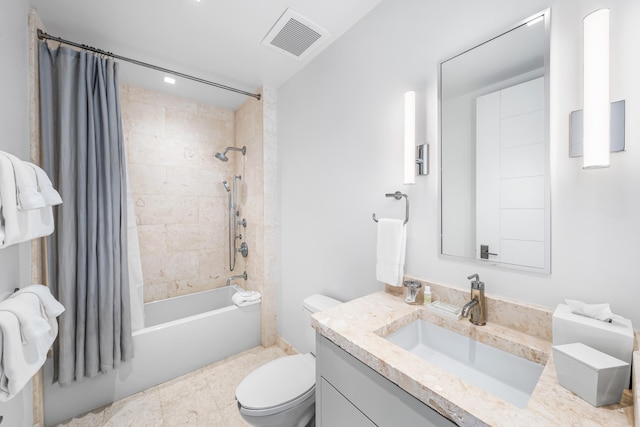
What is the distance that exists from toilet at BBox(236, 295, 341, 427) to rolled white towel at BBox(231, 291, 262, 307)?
95 centimetres

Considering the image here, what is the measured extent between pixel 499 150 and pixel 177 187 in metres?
2.87

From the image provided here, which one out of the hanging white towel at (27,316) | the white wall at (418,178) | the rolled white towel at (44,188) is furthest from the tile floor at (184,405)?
the rolled white towel at (44,188)

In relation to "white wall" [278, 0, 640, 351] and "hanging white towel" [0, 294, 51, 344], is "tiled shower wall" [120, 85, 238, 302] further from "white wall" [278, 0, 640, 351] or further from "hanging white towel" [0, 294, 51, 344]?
"hanging white towel" [0, 294, 51, 344]

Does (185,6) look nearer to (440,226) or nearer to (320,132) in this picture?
(320,132)

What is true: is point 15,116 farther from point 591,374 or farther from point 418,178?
point 591,374

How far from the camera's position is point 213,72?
7.23ft

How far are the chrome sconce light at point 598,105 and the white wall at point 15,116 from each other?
2.24 metres

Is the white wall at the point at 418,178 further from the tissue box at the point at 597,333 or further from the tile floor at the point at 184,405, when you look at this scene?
the tile floor at the point at 184,405

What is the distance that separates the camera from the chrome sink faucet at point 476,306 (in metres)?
1.00

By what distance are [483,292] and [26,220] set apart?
1.89 meters

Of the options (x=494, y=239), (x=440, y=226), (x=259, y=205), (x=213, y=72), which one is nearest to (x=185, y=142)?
(x=213, y=72)

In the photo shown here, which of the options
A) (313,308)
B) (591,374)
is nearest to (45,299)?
(313,308)

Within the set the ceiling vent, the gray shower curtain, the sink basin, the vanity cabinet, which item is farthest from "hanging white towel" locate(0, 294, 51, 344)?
the ceiling vent

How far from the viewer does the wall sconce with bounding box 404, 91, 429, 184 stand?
125 cm
